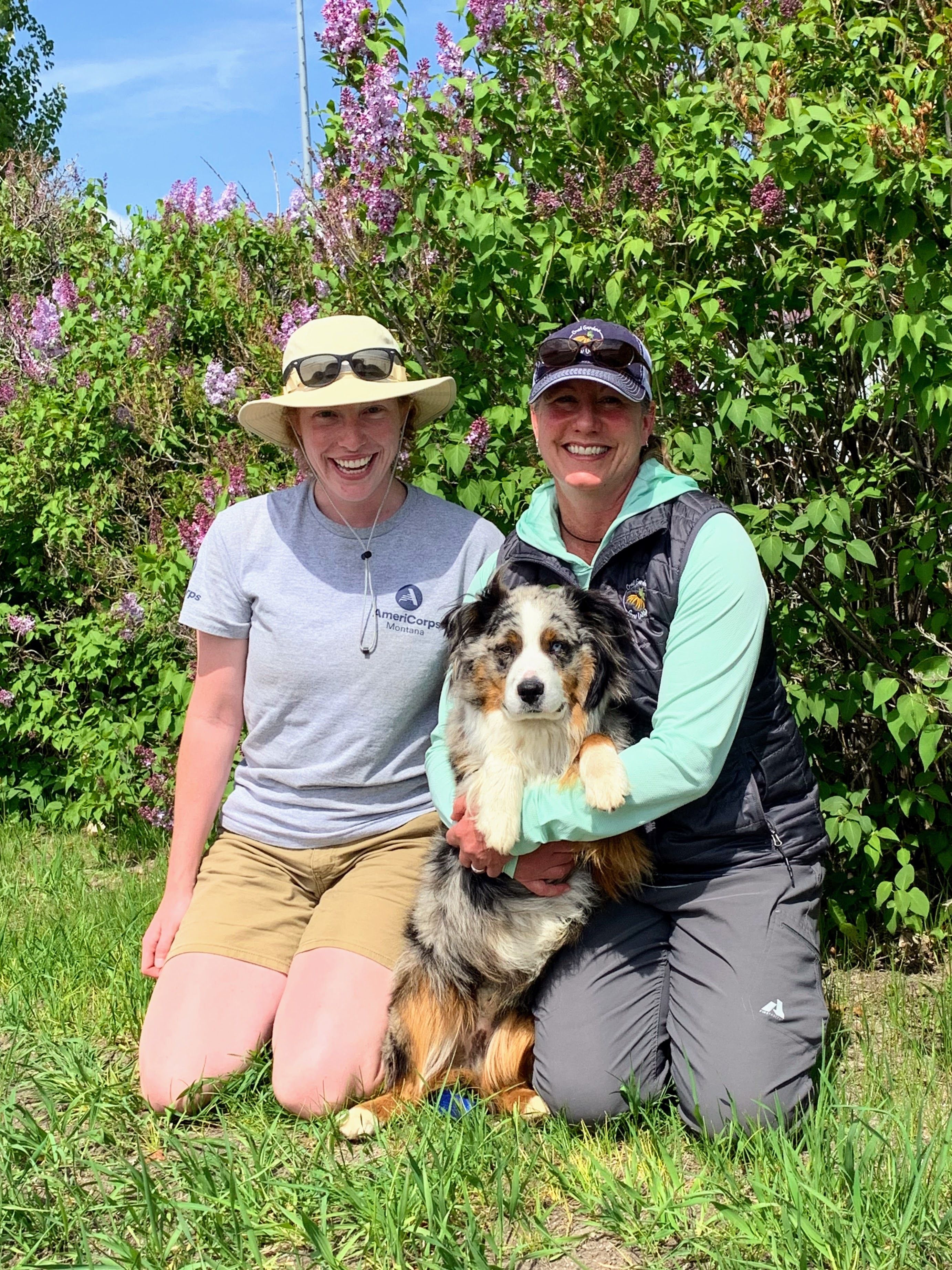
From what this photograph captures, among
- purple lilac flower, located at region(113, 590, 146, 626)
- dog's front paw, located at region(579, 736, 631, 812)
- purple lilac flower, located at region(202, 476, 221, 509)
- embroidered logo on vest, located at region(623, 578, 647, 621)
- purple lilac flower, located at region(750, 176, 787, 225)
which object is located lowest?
dog's front paw, located at region(579, 736, 631, 812)

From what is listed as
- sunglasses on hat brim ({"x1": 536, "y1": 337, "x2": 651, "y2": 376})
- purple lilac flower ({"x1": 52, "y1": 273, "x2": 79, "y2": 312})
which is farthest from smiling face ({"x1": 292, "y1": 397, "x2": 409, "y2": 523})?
purple lilac flower ({"x1": 52, "y1": 273, "x2": 79, "y2": 312})

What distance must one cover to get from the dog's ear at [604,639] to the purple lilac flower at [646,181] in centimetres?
134

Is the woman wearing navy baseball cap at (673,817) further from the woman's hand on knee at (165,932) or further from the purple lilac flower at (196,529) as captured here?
the purple lilac flower at (196,529)

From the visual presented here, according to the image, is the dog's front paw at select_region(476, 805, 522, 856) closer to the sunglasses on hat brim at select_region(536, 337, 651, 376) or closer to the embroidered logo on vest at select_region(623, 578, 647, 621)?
the embroidered logo on vest at select_region(623, 578, 647, 621)

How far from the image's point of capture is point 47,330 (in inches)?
235

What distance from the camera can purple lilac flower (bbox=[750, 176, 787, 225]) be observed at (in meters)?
3.43

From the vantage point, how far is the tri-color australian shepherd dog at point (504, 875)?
306 cm

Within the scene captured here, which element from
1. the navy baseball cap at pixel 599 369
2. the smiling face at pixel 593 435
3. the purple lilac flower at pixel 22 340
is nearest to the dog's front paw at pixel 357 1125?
the smiling face at pixel 593 435

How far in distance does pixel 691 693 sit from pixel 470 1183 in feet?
4.22

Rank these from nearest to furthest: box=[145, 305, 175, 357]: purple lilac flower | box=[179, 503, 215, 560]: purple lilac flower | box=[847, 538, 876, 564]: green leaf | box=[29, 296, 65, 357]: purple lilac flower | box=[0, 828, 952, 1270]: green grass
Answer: box=[0, 828, 952, 1270]: green grass, box=[847, 538, 876, 564]: green leaf, box=[179, 503, 215, 560]: purple lilac flower, box=[145, 305, 175, 357]: purple lilac flower, box=[29, 296, 65, 357]: purple lilac flower

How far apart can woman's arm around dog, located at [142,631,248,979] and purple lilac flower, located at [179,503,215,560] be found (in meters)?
1.03

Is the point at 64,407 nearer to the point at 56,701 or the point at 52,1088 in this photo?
the point at 56,701

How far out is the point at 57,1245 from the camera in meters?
2.46

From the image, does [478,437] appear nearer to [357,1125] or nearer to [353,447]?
[353,447]
